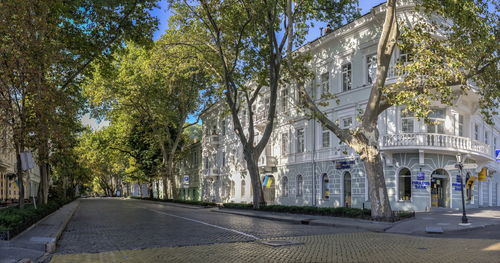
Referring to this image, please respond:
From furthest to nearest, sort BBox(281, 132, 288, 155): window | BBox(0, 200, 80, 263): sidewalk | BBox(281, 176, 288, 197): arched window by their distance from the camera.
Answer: BBox(281, 132, 288, 155): window < BBox(281, 176, 288, 197): arched window < BBox(0, 200, 80, 263): sidewalk

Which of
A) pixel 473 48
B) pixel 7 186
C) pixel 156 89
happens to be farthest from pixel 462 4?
pixel 7 186

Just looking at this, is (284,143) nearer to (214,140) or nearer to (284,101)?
(284,101)

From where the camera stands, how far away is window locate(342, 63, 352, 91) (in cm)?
2894

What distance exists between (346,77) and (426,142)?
279 inches

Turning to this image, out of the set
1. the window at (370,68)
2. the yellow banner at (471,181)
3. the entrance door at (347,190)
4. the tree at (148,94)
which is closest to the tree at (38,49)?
the tree at (148,94)

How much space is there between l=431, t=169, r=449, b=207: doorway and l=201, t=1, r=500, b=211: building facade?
0.05 m

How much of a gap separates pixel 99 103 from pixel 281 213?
20746 millimetres

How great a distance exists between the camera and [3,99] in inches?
586

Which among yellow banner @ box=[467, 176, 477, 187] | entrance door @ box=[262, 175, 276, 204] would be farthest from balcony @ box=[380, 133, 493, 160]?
entrance door @ box=[262, 175, 276, 204]

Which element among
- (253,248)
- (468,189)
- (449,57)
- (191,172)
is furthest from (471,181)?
(191,172)

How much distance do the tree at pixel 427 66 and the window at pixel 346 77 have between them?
35.0 ft

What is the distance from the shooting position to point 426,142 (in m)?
24.4

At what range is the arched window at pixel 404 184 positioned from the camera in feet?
84.0

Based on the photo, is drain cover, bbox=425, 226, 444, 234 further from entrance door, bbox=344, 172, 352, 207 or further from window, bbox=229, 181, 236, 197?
window, bbox=229, 181, 236, 197
